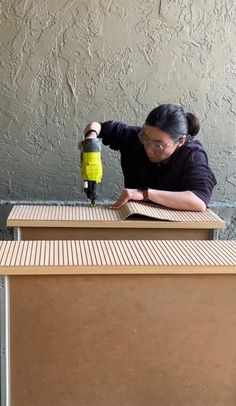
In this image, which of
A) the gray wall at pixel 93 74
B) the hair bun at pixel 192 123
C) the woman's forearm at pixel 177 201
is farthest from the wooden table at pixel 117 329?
the gray wall at pixel 93 74

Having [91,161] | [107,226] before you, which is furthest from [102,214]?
[91,161]

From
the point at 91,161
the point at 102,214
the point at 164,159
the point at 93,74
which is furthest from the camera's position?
the point at 93,74

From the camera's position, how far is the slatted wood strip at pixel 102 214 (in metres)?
1.65

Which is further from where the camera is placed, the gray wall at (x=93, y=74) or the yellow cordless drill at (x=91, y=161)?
the gray wall at (x=93, y=74)

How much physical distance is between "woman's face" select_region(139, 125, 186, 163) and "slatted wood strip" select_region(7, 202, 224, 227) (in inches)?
9.9

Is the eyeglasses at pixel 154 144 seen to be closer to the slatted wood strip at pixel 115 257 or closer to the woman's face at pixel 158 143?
the woman's face at pixel 158 143

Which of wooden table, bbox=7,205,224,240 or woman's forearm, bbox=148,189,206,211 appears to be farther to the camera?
woman's forearm, bbox=148,189,206,211

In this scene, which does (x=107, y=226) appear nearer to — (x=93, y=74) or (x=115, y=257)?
(x=115, y=257)

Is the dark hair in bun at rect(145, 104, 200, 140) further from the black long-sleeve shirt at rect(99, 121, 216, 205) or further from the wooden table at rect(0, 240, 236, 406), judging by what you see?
the wooden table at rect(0, 240, 236, 406)

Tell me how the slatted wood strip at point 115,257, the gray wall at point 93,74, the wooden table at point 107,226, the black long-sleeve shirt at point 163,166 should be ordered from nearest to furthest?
the slatted wood strip at point 115,257 < the wooden table at point 107,226 < the black long-sleeve shirt at point 163,166 < the gray wall at point 93,74

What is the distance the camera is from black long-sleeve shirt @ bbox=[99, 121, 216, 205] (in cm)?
194

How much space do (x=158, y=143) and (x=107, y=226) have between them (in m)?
0.45

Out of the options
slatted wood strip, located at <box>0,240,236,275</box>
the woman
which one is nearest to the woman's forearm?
the woman

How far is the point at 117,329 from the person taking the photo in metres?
1.17
